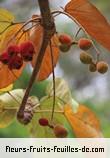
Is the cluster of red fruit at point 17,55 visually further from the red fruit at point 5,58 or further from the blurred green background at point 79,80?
the blurred green background at point 79,80

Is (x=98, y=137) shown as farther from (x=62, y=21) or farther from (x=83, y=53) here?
(x=62, y=21)

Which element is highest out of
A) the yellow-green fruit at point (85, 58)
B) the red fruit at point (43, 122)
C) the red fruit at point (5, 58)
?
the red fruit at point (5, 58)

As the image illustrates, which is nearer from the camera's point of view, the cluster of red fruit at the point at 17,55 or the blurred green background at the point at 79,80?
the cluster of red fruit at the point at 17,55

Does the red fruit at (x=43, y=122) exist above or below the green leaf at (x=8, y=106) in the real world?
below

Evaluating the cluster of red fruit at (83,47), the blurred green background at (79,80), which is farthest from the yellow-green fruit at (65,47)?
the blurred green background at (79,80)

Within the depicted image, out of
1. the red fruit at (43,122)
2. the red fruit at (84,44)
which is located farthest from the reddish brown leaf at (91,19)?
the red fruit at (43,122)

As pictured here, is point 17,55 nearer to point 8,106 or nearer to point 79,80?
point 8,106
